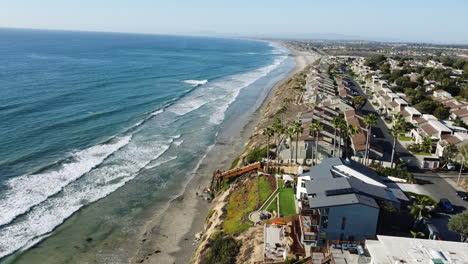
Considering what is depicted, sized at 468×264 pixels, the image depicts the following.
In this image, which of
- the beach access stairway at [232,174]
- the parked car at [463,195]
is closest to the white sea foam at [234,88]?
the beach access stairway at [232,174]

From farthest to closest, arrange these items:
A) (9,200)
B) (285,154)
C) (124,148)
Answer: (124,148) < (285,154) < (9,200)

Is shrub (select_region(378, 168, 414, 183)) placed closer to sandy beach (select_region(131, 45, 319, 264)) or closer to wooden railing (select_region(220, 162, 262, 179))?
wooden railing (select_region(220, 162, 262, 179))

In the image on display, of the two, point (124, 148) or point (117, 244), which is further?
point (124, 148)

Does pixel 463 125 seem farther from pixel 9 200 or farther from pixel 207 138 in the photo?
pixel 9 200

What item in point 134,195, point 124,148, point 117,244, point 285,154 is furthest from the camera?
point 124,148

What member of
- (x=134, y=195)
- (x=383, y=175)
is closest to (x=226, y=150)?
(x=134, y=195)

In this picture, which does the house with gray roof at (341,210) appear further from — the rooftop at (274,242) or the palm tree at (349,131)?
the palm tree at (349,131)
